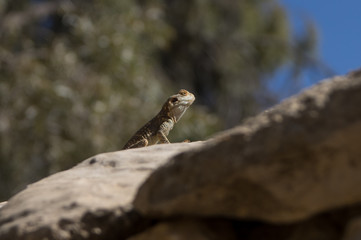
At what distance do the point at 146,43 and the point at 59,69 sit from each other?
204 cm

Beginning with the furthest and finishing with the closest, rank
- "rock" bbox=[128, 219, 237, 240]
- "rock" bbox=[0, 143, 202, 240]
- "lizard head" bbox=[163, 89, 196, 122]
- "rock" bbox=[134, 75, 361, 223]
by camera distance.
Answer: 1. "lizard head" bbox=[163, 89, 196, 122]
2. "rock" bbox=[0, 143, 202, 240]
3. "rock" bbox=[128, 219, 237, 240]
4. "rock" bbox=[134, 75, 361, 223]

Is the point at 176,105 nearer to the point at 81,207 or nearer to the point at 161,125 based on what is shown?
the point at 161,125

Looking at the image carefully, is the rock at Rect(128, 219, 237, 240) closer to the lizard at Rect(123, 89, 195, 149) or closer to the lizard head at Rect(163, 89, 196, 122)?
the lizard at Rect(123, 89, 195, 149)

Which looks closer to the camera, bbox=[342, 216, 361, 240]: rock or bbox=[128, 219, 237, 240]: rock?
bbox=[342, 216, 361, 240]: rock

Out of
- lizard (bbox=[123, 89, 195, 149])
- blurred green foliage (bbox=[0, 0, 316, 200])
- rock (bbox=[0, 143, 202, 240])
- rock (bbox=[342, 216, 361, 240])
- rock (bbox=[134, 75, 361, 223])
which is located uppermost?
blurred green foliage (bbox=[0, 0, 316, 200])

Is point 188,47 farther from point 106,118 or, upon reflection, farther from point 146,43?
point 106,118

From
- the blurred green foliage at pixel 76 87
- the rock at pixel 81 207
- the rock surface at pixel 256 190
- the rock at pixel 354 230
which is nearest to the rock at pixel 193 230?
the rock surface at pixel 256 190

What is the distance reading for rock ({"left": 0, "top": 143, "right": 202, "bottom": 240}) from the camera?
8.72 feet

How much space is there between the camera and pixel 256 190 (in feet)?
6.95

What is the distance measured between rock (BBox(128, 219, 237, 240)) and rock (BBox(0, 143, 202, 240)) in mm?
271

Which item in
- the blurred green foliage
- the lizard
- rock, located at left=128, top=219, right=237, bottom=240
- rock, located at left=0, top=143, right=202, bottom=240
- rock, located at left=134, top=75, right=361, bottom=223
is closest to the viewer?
rock, located at left=134, top=75, right=361, bottom=223

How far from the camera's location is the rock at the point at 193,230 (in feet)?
7.68

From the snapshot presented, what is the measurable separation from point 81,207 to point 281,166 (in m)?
1.00

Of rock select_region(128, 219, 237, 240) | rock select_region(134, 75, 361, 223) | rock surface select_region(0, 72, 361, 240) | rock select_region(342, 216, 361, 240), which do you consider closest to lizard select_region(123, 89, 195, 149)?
rock surface select_region(0, 72, 361, 240)
